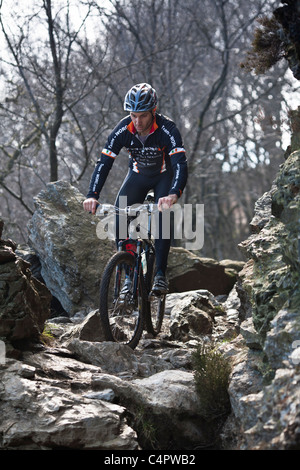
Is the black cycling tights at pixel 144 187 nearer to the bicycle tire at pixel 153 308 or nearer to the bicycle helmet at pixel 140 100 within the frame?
the bicycle tire at pixel 153 308

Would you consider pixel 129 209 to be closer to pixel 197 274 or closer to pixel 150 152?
pixel 150 152

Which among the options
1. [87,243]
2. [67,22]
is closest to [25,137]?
[67,22]

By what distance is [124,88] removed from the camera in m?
16.3

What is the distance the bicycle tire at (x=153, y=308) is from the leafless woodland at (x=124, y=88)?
10.1 feet

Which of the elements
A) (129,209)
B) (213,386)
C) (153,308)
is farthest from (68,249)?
(213,386)

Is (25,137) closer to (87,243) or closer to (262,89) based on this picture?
(87,243)

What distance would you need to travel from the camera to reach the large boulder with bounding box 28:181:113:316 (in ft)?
27.7

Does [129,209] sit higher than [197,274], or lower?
higher

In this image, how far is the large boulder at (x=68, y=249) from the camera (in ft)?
27.7

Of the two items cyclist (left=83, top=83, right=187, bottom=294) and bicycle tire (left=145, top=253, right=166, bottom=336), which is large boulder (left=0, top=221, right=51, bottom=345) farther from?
bicycle tire (left=145, top=253, right=166, bottom=336)

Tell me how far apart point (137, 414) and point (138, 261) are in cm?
212

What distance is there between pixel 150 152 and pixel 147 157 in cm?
8

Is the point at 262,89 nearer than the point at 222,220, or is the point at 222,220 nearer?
the point at 262,89

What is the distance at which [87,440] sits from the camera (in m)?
3.59
